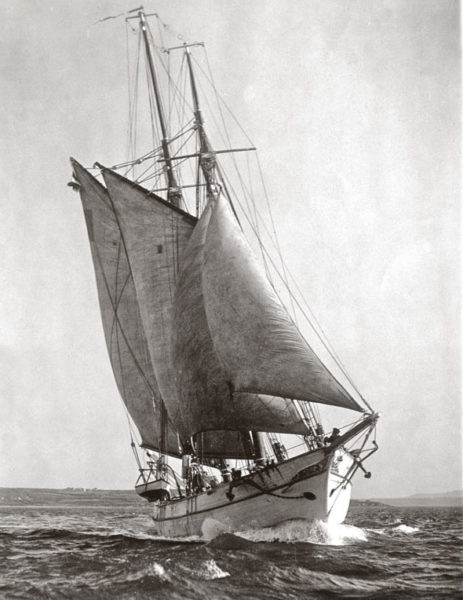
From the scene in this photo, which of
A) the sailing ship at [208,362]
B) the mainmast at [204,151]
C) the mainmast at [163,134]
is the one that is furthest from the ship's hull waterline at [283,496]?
the mainmast at [163,134]

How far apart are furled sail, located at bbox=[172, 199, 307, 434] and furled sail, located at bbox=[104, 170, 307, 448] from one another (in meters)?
0.04

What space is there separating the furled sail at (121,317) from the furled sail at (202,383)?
7.98 metres

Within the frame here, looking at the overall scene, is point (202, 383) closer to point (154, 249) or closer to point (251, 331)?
point (251, 331)

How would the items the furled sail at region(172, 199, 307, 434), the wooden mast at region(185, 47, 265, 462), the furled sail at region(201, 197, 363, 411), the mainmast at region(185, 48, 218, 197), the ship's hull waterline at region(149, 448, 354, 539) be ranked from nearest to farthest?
the furled sail at region(201, 197, 363, 411)
the ship's hull waterline at region(149, 448, 354, 539)
the furled sail at region(172, 199, 307, 434)
the wooden mast at region(185, 47, 265, 462)
the mainmast at region(185, 48, 218, 197)

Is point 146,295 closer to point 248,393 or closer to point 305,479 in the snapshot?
point 248,393

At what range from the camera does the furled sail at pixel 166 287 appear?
22.8 m

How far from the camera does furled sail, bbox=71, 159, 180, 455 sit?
101 ft

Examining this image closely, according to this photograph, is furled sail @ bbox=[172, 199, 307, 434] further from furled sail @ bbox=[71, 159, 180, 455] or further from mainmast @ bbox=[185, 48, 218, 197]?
furled sail @ bbox=[71, 159, 180, 455]

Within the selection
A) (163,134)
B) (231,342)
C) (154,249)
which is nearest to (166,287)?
(154,249)

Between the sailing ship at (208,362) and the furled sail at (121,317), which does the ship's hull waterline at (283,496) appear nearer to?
the sailing ship at (208,362)

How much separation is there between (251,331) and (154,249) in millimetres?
9181

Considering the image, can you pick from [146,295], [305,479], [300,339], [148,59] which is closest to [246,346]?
[300,339]

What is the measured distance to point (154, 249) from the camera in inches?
1079

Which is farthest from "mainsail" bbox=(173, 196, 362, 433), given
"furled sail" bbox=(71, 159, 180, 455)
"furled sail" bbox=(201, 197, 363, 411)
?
"furled sail" bbox=(71, 159, 180, 455)
